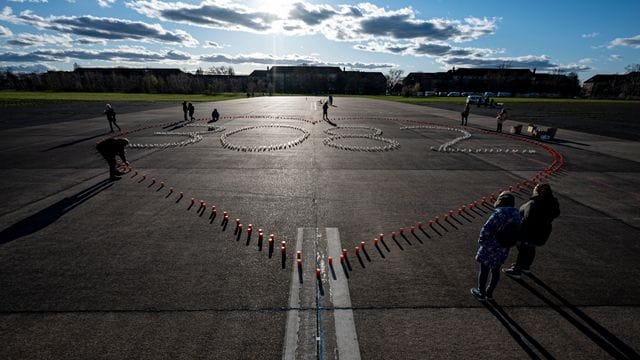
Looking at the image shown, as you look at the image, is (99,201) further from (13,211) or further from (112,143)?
(112,143)

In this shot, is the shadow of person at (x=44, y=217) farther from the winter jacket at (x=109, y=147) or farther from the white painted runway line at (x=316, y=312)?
the white painted runway line at (x=316, y=312)

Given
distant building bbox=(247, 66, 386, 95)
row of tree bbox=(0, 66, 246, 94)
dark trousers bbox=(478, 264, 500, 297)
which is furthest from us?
distant building bbox=(247, 66, 386, 95)

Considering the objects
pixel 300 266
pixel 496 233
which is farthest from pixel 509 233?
pixel 300 266

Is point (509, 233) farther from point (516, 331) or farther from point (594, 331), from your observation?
point (594, 331)

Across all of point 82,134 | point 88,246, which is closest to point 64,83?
point 82,134

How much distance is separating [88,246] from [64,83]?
577 ft

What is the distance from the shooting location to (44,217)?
33.6 feet

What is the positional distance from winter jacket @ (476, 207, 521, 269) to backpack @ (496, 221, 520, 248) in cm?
5

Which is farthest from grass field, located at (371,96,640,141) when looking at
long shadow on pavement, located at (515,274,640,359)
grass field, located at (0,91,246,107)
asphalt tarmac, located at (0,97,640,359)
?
grass field, located at (0,91,246,107)

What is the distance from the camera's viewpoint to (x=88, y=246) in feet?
27.8


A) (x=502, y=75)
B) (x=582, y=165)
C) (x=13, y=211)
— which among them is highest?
(x=502, y=75)

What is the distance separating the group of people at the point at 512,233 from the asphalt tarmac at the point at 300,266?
321mm

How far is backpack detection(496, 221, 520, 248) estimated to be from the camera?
5891 millimetres

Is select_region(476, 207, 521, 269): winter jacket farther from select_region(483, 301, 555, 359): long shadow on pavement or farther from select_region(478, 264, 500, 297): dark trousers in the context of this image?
select_region(483, 301, 555, 359): long shadow on pavement
